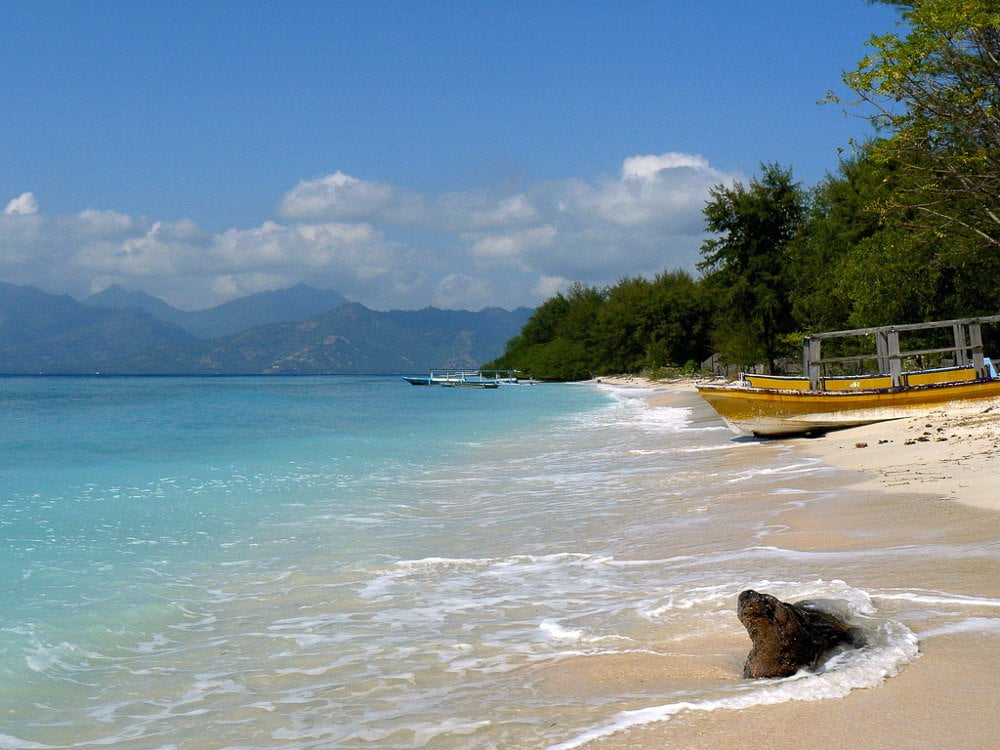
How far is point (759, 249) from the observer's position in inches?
1651

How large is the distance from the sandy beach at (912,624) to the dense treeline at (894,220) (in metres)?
8.30

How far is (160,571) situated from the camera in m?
8.02

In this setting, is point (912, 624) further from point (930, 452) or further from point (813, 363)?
point (813, 363)

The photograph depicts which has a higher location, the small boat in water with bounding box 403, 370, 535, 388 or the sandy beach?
the small boat in water with bounding box 403, 370, 535, 388

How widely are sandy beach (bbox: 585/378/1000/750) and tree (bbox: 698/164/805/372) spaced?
30.7 m

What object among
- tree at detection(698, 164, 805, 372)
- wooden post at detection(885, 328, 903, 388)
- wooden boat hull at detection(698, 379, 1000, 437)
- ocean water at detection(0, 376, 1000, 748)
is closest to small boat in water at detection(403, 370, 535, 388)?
tree at detection(698, 164, 805, 372)

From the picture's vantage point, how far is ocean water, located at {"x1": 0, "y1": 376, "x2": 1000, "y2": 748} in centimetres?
388

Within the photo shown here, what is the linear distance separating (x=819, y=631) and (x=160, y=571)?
6.38 m

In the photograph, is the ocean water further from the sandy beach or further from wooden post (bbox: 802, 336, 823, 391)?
wooden post (bbox: 802, 336, 823, 391)

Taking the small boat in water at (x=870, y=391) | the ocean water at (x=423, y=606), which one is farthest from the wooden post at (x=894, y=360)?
the ocean water at (x=423, y=606)

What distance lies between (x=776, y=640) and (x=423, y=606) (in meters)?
2.97

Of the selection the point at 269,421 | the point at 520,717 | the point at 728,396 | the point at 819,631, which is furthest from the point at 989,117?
the point at 269,421

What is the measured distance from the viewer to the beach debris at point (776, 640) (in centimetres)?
376

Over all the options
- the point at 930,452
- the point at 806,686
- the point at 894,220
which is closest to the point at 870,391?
the point at 930,452
